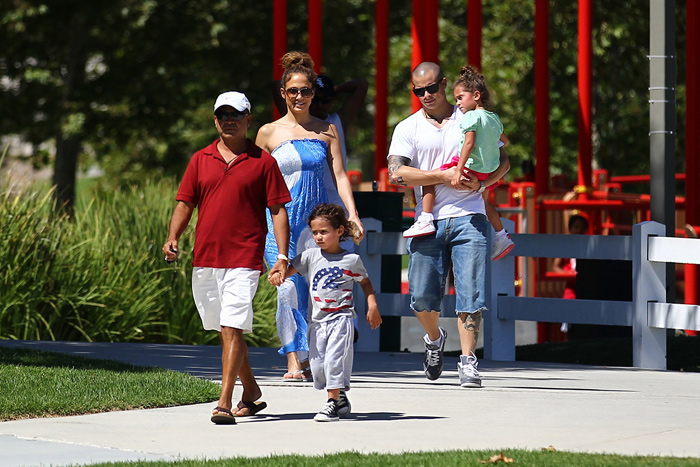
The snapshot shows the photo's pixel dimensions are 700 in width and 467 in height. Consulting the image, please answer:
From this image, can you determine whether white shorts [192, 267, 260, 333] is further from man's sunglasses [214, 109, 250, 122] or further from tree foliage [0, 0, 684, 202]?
tree foliage [0, 0, 684, 202]

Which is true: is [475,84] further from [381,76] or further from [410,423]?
[381,76]

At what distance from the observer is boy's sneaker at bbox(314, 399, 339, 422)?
6.92 metres

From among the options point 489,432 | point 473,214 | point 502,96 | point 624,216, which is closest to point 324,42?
point 502,96

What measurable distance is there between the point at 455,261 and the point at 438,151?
2.24ft

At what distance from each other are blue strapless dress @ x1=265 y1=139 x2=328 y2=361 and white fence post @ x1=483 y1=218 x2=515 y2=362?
8.22 ft

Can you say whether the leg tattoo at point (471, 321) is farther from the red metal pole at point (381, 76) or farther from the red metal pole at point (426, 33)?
Answer: the red metal pole at point (381, 76)

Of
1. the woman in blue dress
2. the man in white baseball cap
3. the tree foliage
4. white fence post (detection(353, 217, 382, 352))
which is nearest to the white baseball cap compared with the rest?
the man in white baseball cap

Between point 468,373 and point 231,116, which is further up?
point 231,116

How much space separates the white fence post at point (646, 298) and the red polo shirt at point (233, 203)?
3928 mm

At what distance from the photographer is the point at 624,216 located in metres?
18.1

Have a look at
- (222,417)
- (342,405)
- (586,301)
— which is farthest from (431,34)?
(222,417)

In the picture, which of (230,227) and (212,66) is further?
(212,66)

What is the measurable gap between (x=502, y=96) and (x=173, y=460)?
20176 mm

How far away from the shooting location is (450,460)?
5645 millimetres
